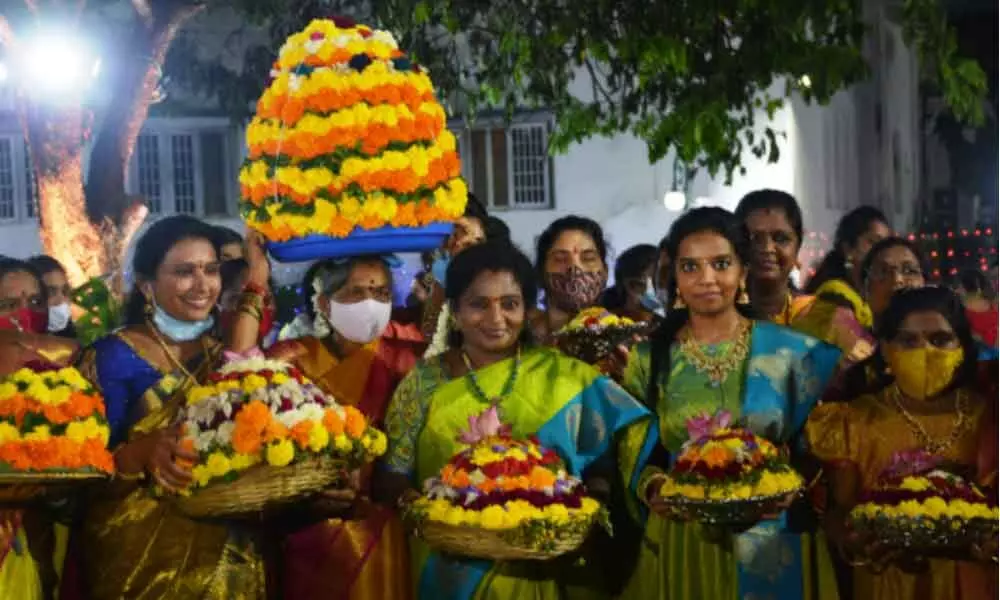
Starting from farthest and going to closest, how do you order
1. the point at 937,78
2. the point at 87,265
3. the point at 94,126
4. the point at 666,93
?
the point at 94,126
the point at 87,265
the point at 666,93
the point at 937,78

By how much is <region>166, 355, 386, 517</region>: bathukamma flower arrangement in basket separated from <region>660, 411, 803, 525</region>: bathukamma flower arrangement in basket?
41.8 inches

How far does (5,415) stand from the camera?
5430 millimetres

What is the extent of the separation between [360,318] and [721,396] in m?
1.53

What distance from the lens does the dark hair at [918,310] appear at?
5766 millimetres

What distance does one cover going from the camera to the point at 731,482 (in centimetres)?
527

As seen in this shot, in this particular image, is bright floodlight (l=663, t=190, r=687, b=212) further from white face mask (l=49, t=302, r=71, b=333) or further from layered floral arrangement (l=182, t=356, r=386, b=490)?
layered floral arrangement (l=182, t=356, r=386, b=490)

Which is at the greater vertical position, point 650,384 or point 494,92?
point 494,92

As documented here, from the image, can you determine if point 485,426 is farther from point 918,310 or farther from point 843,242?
point 843,242

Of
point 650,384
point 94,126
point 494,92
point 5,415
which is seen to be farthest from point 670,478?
point 94,126

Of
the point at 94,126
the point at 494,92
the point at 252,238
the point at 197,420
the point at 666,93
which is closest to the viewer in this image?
the point at 197,420

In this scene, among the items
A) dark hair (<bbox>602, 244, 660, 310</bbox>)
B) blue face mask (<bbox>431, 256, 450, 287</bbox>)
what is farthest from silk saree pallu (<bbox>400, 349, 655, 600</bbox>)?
dark hair (<bbox>602, 244, 660, 310</bbox>)

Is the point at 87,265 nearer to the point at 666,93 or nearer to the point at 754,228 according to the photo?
the point at 666,93

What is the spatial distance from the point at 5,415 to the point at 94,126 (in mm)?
20716

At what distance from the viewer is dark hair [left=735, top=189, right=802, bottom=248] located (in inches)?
276
